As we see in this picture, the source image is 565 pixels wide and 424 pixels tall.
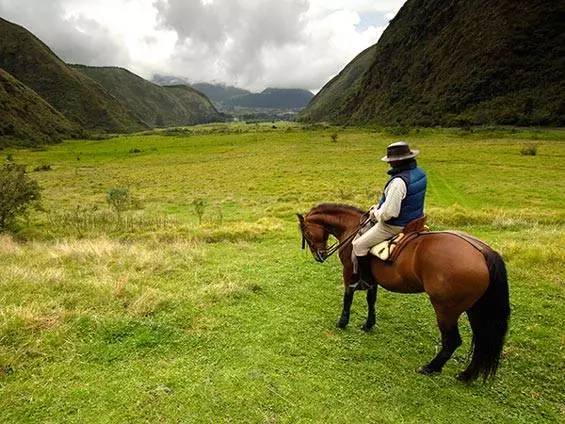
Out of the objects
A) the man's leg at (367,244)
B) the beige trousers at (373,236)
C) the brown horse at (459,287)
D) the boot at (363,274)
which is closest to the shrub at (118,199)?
the boot at (363,274)

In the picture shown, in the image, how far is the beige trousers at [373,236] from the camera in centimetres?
784

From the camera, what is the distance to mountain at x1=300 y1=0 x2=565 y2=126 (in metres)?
105

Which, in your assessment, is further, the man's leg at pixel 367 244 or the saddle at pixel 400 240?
the man's leg at pixel 367 244

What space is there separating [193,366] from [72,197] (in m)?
33.3

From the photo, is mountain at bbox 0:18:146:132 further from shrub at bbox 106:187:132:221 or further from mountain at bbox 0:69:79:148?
shrub at bbox 106:187:132:221

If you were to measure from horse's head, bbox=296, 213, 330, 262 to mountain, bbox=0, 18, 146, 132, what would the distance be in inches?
7756

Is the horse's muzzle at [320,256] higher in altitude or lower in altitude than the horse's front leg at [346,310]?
higher

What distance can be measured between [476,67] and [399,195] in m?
135

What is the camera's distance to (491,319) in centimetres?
679

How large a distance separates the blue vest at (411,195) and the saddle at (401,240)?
109mm

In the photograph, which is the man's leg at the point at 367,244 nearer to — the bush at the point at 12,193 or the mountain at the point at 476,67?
the bush at the point at 12,193

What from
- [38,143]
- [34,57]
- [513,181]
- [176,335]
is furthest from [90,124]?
[176,335]

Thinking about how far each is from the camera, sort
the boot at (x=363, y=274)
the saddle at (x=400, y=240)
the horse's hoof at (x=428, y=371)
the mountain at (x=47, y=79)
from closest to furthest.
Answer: the horse's hoof at (x=428, y=371) → the saddle at (x=400, y=240) → the boot at (x=363, y=274) → the mountain at (x=47, y=79)

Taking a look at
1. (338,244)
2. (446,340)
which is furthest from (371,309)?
(446,340)
